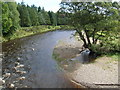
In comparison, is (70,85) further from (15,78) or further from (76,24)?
(76,24)

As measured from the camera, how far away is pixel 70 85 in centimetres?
1087

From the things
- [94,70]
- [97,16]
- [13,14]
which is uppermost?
[13,14]

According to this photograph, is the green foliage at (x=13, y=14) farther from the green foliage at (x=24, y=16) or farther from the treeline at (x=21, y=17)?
the green foliage at (x=24, y=16)

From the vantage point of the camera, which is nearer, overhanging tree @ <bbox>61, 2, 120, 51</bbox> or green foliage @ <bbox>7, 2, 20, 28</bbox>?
overhanging tree @ <bbox>61, 2, 120, 51</bbox>

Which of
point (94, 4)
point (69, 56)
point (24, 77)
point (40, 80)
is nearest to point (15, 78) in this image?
point (24, 77)

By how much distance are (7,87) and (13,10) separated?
24.7 meters

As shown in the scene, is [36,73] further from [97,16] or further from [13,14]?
[13,14]

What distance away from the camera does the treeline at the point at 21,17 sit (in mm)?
26675

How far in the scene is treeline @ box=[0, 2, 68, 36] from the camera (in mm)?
26675

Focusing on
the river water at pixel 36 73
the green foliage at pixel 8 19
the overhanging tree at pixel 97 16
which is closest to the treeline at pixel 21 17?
the green foliage at pixel 8 19

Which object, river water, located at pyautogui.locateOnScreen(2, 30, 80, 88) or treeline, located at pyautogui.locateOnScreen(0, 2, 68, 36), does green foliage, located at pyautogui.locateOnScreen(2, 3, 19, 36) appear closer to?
treeline, located at pyautogui.locateOnScreen(0, 2, 68, 36)

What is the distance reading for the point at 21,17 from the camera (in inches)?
1729

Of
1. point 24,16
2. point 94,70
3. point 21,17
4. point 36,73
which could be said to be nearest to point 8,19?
point 24,16

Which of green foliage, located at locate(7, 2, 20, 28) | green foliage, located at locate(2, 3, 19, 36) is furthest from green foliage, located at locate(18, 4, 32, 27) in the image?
green foliage, located at locate(2, 3, 19, 36)
